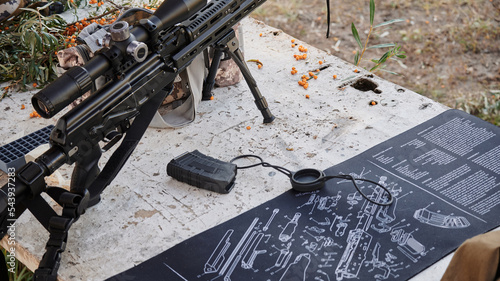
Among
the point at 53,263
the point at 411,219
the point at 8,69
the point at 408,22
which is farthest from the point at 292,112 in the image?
the point at 408,22

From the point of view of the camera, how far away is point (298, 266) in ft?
5.93

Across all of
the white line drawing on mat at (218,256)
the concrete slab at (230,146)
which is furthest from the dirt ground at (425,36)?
the white line drawing on mat at (218,256)

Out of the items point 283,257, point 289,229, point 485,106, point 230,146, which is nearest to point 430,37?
point 485,106

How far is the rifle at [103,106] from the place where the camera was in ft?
5.63

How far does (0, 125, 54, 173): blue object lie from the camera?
2271mm

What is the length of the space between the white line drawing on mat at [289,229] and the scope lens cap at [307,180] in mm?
124

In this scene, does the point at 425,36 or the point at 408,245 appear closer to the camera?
the point at 408,245

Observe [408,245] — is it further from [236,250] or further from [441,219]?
[236,250]

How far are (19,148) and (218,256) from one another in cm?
106

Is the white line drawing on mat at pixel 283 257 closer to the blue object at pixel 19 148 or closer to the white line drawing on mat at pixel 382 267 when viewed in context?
the white line drawing on mat at pixel 382 267

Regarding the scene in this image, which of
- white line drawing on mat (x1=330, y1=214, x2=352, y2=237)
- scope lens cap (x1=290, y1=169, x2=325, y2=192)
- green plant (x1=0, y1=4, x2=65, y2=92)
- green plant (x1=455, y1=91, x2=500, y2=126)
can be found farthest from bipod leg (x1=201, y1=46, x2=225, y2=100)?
green plant (x1=455, y1=91, x2=500, y2=126)

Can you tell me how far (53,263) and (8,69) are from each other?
1491 mm

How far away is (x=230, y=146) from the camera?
94.7 inches

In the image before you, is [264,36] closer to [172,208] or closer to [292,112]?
[292,112]
